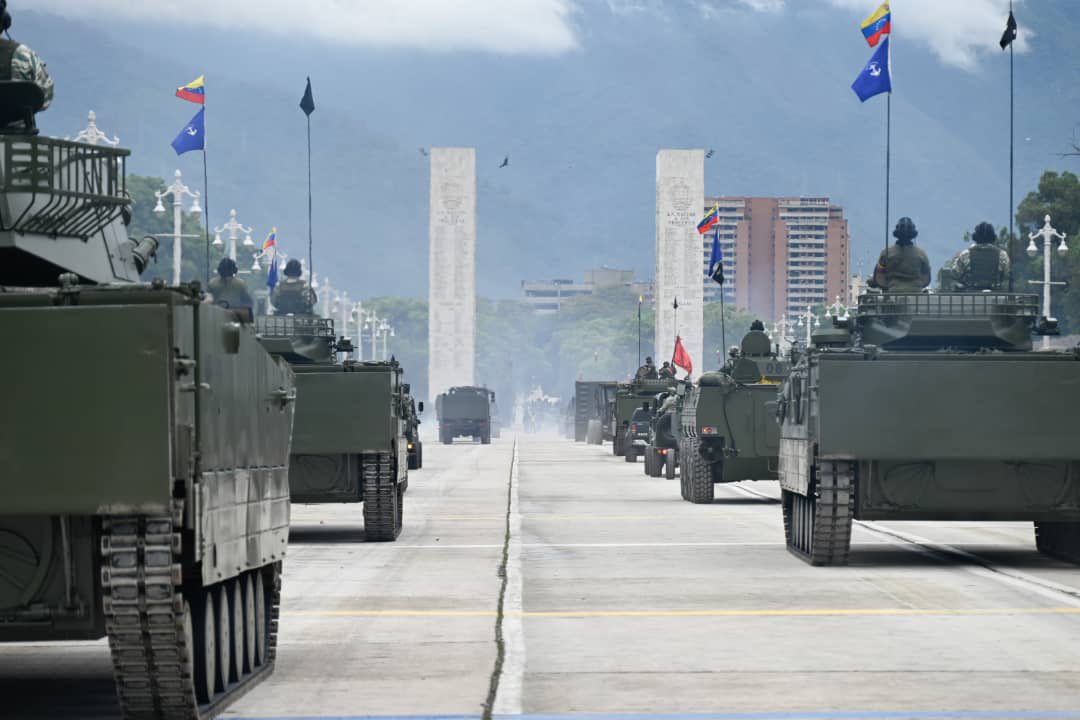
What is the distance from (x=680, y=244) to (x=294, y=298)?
5386 inches

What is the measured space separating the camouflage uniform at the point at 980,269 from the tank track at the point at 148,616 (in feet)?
50.7

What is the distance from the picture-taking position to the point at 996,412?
68.1ft

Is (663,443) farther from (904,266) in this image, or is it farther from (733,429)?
(904,266)

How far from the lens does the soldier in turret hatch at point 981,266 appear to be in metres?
24.0

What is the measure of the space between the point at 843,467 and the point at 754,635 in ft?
19.2

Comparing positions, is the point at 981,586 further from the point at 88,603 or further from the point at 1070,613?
the point at 88,603

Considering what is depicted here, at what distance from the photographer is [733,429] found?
35094mm

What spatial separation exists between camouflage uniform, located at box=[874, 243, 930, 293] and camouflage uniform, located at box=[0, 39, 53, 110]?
43.8 ft

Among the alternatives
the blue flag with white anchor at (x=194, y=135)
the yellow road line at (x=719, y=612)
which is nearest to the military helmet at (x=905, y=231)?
the yellow road line at (x=719, y=612)

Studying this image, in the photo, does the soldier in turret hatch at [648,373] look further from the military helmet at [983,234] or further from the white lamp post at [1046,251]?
the military helmet at [983,234]

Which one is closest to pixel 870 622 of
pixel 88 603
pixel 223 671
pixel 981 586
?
pixel 981 586

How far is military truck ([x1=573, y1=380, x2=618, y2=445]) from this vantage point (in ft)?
292

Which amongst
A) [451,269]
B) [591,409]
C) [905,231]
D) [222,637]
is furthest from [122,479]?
[451,269]

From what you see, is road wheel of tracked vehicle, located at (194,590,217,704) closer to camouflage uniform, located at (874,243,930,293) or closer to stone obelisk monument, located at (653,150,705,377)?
camouflage uniform, located at (874,243,930,293)
